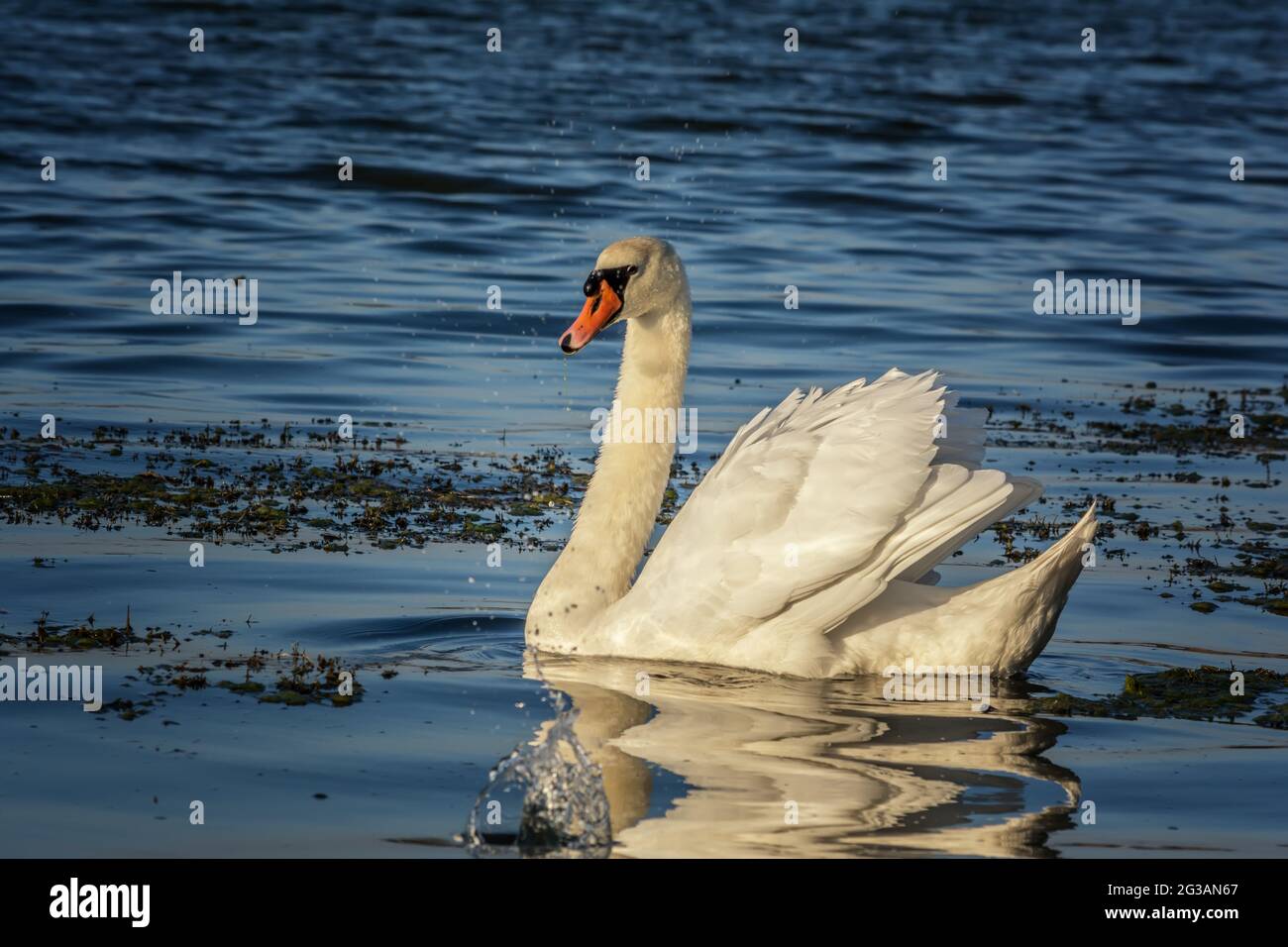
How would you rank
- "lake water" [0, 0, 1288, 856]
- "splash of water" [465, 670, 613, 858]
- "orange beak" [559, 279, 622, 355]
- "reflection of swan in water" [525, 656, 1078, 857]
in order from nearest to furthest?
"splash of water" [465, 670, 613, 858]
"reflection of swan in water" [525, 656, 1078, 857]
"lake water" [0, 0, 1288, 856]
"orange beak" [559, 279, 622, 355]

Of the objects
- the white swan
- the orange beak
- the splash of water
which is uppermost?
the orange beak

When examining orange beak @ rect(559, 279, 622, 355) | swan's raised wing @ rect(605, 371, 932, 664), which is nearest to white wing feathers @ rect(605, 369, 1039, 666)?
swan's raised wing @ rect(605, 371, 932, 664)

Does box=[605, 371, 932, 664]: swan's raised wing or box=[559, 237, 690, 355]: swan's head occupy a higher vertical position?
box=[559, 237, 690, 355]: swan's head

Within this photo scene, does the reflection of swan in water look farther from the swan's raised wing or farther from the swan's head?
the swan's head

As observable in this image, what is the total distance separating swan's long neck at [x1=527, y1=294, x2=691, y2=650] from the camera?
353 inches

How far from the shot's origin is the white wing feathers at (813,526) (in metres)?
8.16

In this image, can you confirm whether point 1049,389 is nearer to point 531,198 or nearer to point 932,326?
point 932,326

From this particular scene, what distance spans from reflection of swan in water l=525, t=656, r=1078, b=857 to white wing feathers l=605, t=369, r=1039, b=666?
29 centimetres

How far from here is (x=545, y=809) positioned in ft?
20.7

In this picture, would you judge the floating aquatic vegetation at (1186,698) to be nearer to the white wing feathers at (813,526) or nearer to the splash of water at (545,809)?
the white wing feathers at (813,526)

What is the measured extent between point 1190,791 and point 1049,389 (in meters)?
9.63

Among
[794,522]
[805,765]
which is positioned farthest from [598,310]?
[805,765]

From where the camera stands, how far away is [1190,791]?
7059 mm

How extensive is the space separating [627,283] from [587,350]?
9.31 metres
